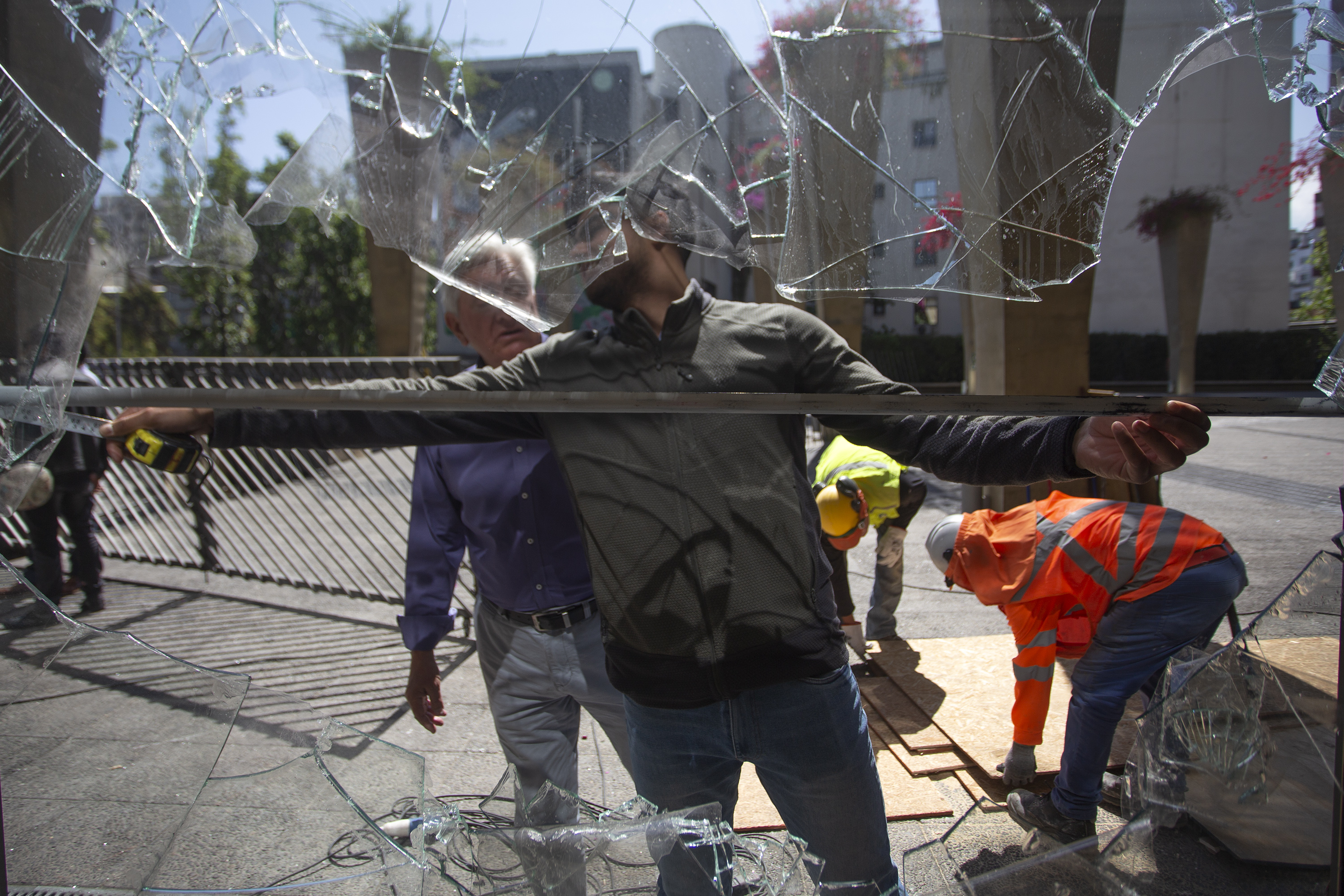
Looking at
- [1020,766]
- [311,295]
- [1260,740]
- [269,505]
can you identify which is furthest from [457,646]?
[311,295]

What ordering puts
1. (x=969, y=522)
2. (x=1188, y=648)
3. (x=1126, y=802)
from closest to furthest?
(x=1126, y=802) < (x=1188, y=648) < (x=969, y=522)

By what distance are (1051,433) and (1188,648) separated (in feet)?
3.61

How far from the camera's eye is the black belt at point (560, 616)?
196 cm

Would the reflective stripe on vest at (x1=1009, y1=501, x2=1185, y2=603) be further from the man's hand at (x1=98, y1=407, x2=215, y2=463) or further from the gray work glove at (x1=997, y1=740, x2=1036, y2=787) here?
the man's hand at (x1=98, y1=407, x2=215, y2=463)

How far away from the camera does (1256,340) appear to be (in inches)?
71.8

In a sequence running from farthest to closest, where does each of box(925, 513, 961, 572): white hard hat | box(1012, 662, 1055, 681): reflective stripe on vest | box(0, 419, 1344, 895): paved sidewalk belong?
box(925, 513, 961, 572): white hard hat < box(1012, 662, 1055, 681): reflective stripe on vest < box(0, 419, 1344, 895): paved sidewalk

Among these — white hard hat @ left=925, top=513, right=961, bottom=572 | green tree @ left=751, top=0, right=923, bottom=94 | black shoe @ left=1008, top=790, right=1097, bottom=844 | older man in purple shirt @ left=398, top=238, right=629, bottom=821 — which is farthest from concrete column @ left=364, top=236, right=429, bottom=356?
green tree @ left=751, top=0, right=923, bottom=94

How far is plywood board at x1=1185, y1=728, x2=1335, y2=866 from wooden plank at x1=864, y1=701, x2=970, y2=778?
137cm

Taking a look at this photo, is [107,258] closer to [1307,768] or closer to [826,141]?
[826,141]

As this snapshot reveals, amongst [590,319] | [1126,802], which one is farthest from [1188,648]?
[590,319]

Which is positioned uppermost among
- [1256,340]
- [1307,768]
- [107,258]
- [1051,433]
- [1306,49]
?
[1306,49]

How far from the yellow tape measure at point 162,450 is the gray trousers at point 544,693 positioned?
0.83 metres

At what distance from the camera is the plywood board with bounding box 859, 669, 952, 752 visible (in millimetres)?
3014

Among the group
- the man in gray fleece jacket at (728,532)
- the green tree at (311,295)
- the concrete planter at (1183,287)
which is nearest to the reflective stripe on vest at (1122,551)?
the concrete planter at (1183,287)
